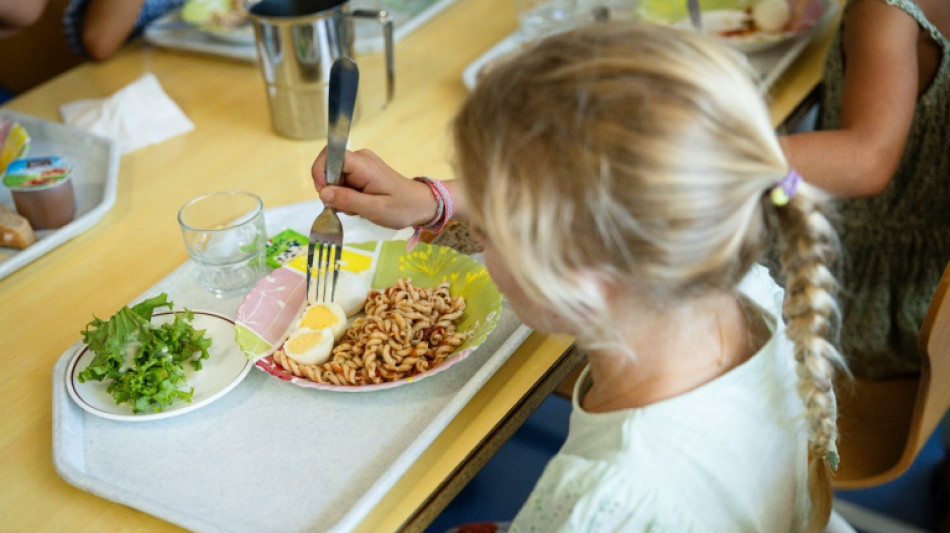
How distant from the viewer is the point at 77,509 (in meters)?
0.83

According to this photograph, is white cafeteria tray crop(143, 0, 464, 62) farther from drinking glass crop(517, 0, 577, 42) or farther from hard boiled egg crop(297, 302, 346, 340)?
hard boiled egg crop(297, 302, 346, 340)

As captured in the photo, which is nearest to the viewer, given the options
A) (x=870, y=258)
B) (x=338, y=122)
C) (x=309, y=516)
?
(x=309, y=516)

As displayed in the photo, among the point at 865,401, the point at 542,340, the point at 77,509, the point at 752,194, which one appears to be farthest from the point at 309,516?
the point at 865,401

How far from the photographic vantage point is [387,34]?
1.38 metres

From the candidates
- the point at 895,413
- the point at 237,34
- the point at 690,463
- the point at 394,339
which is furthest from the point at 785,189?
the point at 237,34

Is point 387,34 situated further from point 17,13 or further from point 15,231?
point 17,13

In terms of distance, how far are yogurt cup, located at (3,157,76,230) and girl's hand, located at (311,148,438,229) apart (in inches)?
15.6

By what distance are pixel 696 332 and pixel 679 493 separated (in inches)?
5.5

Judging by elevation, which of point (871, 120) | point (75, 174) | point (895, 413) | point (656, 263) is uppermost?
point (656, 263)

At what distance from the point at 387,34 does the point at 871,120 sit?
69 cm

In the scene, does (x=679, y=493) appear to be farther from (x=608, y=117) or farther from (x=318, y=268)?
(x=318, y=268)

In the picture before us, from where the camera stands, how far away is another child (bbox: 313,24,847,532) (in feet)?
2.16

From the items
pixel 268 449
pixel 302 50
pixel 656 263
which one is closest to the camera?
pixel 656 263

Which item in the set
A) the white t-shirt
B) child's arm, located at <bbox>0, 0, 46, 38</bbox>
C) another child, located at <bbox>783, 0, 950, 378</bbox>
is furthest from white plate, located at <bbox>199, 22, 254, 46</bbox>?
the white t-shirt
